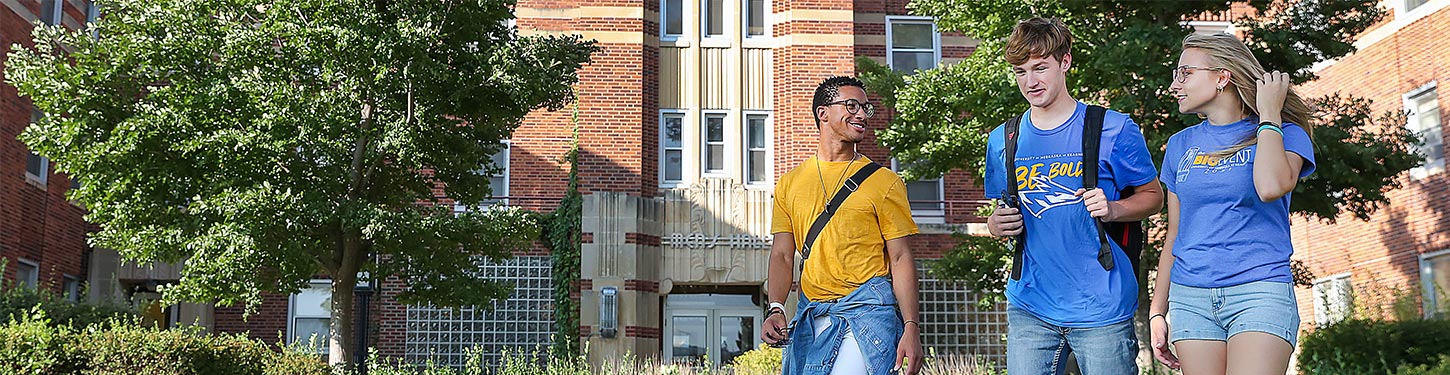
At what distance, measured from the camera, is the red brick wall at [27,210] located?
1927 cm

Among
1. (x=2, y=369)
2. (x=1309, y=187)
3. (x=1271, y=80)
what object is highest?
(x=1309, y=187)

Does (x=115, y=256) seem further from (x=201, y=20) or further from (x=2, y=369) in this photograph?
(x=2, y=369)

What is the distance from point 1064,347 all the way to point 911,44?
19.6 metres

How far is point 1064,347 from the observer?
4.33 meters

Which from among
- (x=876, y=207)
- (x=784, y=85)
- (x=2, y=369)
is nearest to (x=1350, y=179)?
(x=784, y=85)

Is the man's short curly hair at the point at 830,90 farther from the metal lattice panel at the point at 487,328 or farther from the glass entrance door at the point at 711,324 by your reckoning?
the glass entrance door at the point at 711,324

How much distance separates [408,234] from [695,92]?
9.48 meters

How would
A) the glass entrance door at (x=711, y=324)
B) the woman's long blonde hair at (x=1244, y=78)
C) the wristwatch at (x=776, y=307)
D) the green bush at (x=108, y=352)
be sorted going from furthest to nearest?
the glass entrance door at (x=711, y=324)
the green bush at (x=108, y=352)
the wristwatch at (x=776, y=307)
the woman's long blonde hair at (x=1244, y=78)

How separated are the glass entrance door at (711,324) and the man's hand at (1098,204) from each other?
19.6 m

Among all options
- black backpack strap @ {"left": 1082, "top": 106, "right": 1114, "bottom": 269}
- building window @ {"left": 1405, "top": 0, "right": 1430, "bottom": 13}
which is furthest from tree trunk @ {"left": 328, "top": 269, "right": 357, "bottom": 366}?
building window @ {"left": 1405, "top": 0, "right": 1430, "bottom": 13}

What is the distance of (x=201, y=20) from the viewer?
43.9ft

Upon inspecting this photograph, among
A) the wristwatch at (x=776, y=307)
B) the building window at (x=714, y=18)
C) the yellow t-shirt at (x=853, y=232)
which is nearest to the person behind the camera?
the yellow t-shirt at (x=853, y=232)

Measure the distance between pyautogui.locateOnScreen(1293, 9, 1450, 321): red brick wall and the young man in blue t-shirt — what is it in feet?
55.2

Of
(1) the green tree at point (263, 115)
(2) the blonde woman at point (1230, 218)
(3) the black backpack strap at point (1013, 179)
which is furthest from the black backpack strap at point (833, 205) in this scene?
(1) the green tree at point (263, 115)
